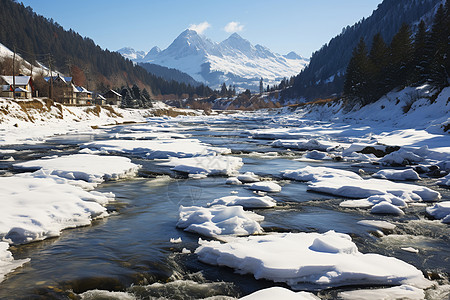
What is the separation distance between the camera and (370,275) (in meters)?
5.84

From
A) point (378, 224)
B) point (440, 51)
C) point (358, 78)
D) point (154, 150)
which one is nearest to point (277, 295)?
point (378, 224)

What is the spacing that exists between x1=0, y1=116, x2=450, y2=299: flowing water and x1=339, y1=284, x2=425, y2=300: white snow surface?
30cm

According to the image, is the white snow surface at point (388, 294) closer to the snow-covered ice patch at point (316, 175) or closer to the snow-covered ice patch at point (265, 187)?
the snow-covered ice patch at point (265, 187)

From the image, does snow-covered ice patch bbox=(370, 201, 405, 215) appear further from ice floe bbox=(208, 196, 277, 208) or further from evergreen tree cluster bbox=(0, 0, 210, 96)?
evergreen tree cluster bbox=(0, 0, 210, 96)

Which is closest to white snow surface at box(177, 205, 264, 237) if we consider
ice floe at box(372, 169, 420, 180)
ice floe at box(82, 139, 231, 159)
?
ice floe at box(372, 169, 420, 180)

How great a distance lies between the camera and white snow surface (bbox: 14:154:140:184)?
13.8 metres

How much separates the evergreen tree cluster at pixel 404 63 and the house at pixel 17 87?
230ft

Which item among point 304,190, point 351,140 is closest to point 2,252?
point 304,190

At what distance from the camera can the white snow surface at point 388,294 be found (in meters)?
5.34

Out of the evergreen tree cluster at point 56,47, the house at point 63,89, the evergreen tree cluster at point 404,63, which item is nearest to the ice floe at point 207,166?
the evergreen tree cluster at point 404,63

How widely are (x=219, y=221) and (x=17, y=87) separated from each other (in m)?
82.5

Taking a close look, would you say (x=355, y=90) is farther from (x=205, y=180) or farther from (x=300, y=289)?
(x=300, y=289)

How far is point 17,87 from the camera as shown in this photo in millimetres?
74688

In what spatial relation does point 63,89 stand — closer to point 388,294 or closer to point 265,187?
point 265,187
